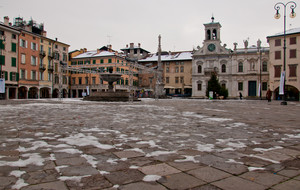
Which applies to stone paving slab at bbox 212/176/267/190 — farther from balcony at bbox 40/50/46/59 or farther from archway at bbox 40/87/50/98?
archway at bbox 40/87/50/98

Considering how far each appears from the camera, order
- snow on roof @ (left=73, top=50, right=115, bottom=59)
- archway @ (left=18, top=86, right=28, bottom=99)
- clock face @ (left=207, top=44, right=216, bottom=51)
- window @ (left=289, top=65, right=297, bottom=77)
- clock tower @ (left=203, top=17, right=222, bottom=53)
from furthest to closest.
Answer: snow on roof @ (left=73, top=50, right=115, bottom=59)
clock face @ (left=207, top=44, right=216, bottom=51)
clock tower @ (left=203, top=17, right=222, bottom=53)
archway @ (left=18, top=86, right=28, bottom=99)
window @ (left=289, top=65, right=297, bottom=77)

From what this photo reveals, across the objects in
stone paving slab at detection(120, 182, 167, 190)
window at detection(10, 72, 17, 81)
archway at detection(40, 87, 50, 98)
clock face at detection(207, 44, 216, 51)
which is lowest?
stone paving slab at detection(120, 182, 167, 190)

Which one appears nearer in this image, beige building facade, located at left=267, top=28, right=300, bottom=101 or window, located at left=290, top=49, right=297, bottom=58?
beige building facade, located at left=267, top=28, right=300, bottom=101

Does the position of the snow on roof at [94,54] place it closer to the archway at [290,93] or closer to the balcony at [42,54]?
the balcony at [42,54]

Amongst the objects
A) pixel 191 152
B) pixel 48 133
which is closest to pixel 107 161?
pixel 191 152

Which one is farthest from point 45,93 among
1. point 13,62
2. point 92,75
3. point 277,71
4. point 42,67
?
point 277,71

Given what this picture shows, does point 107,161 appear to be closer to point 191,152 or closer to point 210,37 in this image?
point 191,152

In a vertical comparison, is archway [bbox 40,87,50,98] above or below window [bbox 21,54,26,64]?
below

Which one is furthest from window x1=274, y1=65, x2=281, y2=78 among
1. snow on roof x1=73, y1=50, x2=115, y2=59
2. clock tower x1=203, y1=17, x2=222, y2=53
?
snow on roof x1=73, y1=50, x2=115, y2=59

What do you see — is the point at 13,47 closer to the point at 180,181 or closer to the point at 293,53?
the point at 180,181

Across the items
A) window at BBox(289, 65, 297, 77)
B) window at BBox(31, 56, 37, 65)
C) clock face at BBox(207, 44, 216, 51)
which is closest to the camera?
window at BBox(289, 65, 297, 77)

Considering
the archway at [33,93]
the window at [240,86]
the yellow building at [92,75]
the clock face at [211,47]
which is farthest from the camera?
the yellow building at [92,75]

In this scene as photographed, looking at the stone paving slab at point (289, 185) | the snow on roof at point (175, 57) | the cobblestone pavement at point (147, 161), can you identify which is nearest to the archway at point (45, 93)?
the snow on roof at point (175, 57)

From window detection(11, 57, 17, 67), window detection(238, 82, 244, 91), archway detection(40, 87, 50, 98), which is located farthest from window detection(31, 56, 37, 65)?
window detection(238, 82, 244, 91)
